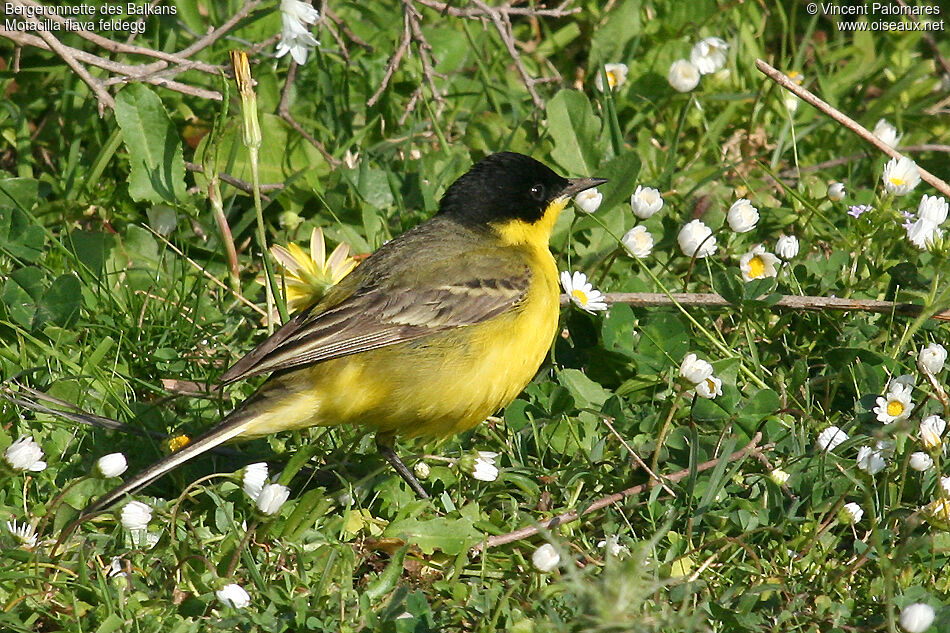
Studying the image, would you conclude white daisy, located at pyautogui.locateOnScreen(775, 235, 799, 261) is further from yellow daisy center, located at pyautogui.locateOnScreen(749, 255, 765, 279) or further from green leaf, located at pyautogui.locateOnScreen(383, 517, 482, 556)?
green leaf, located at pyautogui.locateOnScreen(383, 517, 482, 556)

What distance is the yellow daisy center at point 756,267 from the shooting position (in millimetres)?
6031

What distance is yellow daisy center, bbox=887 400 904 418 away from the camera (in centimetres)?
506

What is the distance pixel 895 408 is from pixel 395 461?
7.05ft

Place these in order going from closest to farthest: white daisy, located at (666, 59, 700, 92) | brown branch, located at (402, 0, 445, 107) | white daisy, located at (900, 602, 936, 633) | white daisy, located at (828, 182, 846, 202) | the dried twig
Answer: white daisy, located at (900, 602, 936, 633) < the dried twig < white daisy, located at (828, 182, 846, 202) < brown branch, located at (402, 0, 445, 107) < white daisy, located at (666, 59, 700, 92)

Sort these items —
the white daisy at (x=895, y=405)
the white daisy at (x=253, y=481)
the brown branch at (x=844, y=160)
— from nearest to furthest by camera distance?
1. the white daisy at (x=253, y=481)
2. the white daisy at (x=895, y=405)
3. the brown branch at (x=844, y=160)

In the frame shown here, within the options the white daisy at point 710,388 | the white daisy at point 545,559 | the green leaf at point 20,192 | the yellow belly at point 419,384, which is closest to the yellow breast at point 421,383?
the yellow belly at point 419,384

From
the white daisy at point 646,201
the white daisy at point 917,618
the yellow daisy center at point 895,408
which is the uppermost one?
the white daisy at point 646,201

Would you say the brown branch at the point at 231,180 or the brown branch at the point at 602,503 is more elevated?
the brown branch at the point at 231,180

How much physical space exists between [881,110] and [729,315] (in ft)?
7.96

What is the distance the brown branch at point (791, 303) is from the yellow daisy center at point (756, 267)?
295 mm

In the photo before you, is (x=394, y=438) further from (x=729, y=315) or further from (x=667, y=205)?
(x=667, y=205)

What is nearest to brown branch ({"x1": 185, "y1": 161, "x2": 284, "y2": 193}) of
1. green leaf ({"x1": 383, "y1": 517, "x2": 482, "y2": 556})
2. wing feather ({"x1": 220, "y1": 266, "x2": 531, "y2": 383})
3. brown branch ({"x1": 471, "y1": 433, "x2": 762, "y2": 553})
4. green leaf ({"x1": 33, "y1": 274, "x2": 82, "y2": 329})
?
green leaf ({"x1": 33, "y1": 274, "x2": 82, "y2": 329})

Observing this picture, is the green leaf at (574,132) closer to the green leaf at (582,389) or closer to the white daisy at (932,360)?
the green leaf at (582,389)

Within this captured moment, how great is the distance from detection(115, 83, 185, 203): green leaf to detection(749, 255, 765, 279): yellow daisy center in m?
2.98
